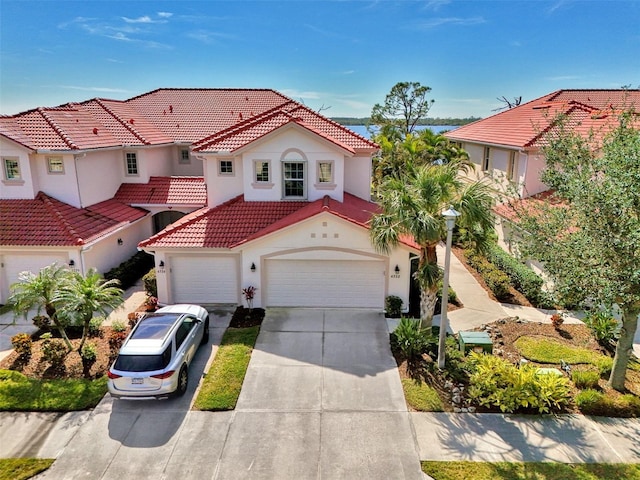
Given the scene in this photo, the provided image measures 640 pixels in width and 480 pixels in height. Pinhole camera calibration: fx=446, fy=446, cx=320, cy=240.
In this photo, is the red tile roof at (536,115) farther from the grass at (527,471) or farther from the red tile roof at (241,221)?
the grass at (527,471)

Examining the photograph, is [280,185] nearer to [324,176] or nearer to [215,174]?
[324,176]

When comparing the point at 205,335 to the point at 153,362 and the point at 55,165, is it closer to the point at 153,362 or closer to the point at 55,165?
the point at 153,362

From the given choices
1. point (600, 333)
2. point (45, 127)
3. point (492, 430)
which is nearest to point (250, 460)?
point (492, 430)

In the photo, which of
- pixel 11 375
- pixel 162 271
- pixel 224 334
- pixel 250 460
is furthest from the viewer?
pixel 162 271

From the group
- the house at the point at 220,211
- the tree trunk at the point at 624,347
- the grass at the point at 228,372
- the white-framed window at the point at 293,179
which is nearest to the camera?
the tree trunk at the point at 624,347

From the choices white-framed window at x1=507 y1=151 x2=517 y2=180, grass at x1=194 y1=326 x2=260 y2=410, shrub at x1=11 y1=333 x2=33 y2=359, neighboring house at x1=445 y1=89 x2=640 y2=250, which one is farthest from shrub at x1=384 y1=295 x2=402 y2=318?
shrub at x1=11 y1=333 x2=33 y2=359

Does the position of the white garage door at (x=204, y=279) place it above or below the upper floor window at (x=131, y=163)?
below

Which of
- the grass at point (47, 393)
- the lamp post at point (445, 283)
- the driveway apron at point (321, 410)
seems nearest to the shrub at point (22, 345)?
the grass at point (47, 393)
